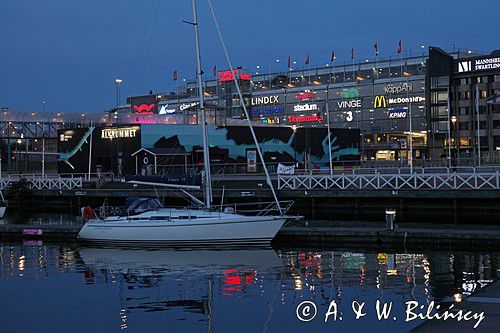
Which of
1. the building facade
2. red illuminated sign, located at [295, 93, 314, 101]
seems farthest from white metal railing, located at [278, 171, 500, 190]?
red illuminated sign, located at [295, 93, 314, 101]

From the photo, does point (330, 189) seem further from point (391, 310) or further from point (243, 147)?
point (243, 147)

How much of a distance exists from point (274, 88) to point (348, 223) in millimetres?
117442

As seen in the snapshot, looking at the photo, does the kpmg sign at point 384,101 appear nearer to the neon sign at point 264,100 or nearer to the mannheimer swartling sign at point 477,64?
the mannheimer swartling sign at point 477,64

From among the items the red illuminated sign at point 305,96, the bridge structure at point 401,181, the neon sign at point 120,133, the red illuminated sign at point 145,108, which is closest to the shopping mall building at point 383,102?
the red illuminated sign at point 305,96

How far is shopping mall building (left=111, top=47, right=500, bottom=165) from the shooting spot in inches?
4877

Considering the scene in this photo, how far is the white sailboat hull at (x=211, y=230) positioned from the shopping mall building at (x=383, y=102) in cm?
5491

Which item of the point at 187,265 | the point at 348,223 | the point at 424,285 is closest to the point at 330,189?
the point at 348,223

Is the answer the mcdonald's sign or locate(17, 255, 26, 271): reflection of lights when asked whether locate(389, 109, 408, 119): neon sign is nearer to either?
the mcdonald's sign

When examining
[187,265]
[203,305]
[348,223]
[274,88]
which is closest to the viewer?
[203,305]

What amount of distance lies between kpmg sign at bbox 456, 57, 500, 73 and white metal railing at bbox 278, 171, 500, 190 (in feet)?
223

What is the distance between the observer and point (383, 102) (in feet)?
489

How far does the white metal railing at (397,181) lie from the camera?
5372 centimetres

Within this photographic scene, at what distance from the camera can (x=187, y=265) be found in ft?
124

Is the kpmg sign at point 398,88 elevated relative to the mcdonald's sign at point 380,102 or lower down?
elevated
